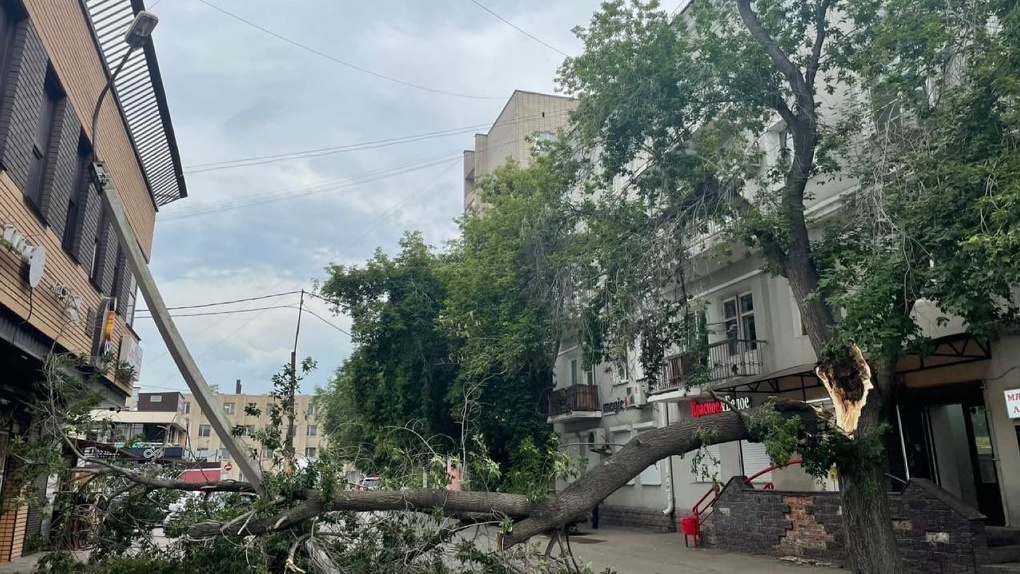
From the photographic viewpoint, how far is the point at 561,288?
1675 centimetres

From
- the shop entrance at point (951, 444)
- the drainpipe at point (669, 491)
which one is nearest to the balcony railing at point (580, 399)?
the drainpipe at point (669, 491)

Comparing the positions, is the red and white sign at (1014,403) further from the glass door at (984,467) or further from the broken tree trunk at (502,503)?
the glass door at (984,467)

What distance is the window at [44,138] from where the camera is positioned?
31.1 feet

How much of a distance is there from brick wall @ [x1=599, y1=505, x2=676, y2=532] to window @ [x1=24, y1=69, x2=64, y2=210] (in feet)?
54.9

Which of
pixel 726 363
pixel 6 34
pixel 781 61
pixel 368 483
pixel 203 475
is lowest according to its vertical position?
pixel 368 483

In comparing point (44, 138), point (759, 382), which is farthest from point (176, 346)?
point (759, 382)

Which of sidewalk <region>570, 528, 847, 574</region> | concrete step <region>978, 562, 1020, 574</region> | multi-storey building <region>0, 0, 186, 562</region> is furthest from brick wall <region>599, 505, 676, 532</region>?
multi-storey building <region>0, 0, 186, 562</region>

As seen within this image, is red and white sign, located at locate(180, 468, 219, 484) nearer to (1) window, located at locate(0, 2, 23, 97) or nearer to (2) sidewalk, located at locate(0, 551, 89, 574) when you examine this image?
(2) sidewalk, located at locate(0, 551, 89, 574)

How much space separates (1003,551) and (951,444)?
11.7ft

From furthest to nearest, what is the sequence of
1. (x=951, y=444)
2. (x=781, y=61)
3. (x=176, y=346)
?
1. (x=951, y=444)
2. (x=781, y=61)
3. (x=176, y=346)

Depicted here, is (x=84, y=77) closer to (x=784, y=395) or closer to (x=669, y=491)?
(x=784, y=395)

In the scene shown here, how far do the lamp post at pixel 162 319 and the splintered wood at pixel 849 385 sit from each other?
23.5ft

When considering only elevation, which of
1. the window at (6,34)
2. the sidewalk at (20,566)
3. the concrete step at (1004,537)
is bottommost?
the sidewalk at (20,566)

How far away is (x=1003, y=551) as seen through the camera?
10.2 metres
